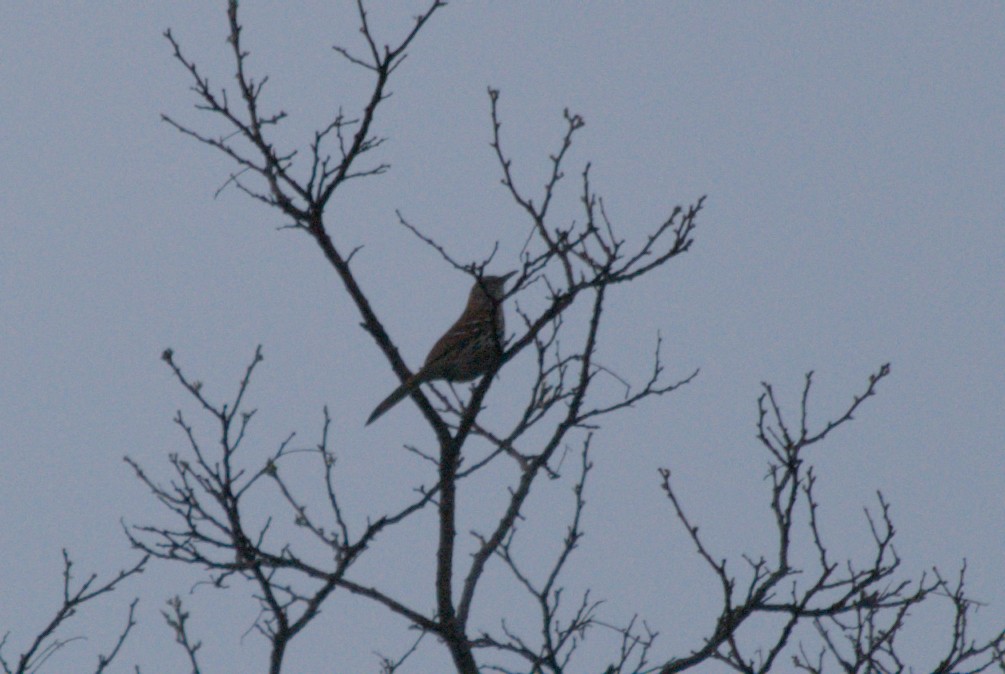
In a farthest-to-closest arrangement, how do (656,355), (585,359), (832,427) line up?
(656,355)
(585,359)
(832,427)

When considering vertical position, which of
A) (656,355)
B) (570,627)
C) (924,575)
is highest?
(656,355)

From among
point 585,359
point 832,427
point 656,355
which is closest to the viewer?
point 832,427

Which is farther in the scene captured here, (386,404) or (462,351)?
(462,351)

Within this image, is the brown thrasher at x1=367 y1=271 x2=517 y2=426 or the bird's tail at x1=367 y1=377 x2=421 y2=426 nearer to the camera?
the bird's tail at x1=367 y1=377 x2=421 y2=426

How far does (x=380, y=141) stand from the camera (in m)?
5.04

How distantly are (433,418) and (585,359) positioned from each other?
0.76 meters

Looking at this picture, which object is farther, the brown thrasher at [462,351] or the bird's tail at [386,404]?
the brown thrasher at [462,351]

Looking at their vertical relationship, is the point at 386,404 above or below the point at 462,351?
below

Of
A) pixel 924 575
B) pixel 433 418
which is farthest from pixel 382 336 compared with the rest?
pixel 924 575

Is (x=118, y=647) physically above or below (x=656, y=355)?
below

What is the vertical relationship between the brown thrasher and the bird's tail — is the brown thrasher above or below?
above

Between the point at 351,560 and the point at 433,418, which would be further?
the point at 433,418

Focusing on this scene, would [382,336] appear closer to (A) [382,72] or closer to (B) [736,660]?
(A) [382,72]

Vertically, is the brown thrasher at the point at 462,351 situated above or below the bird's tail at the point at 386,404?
above
